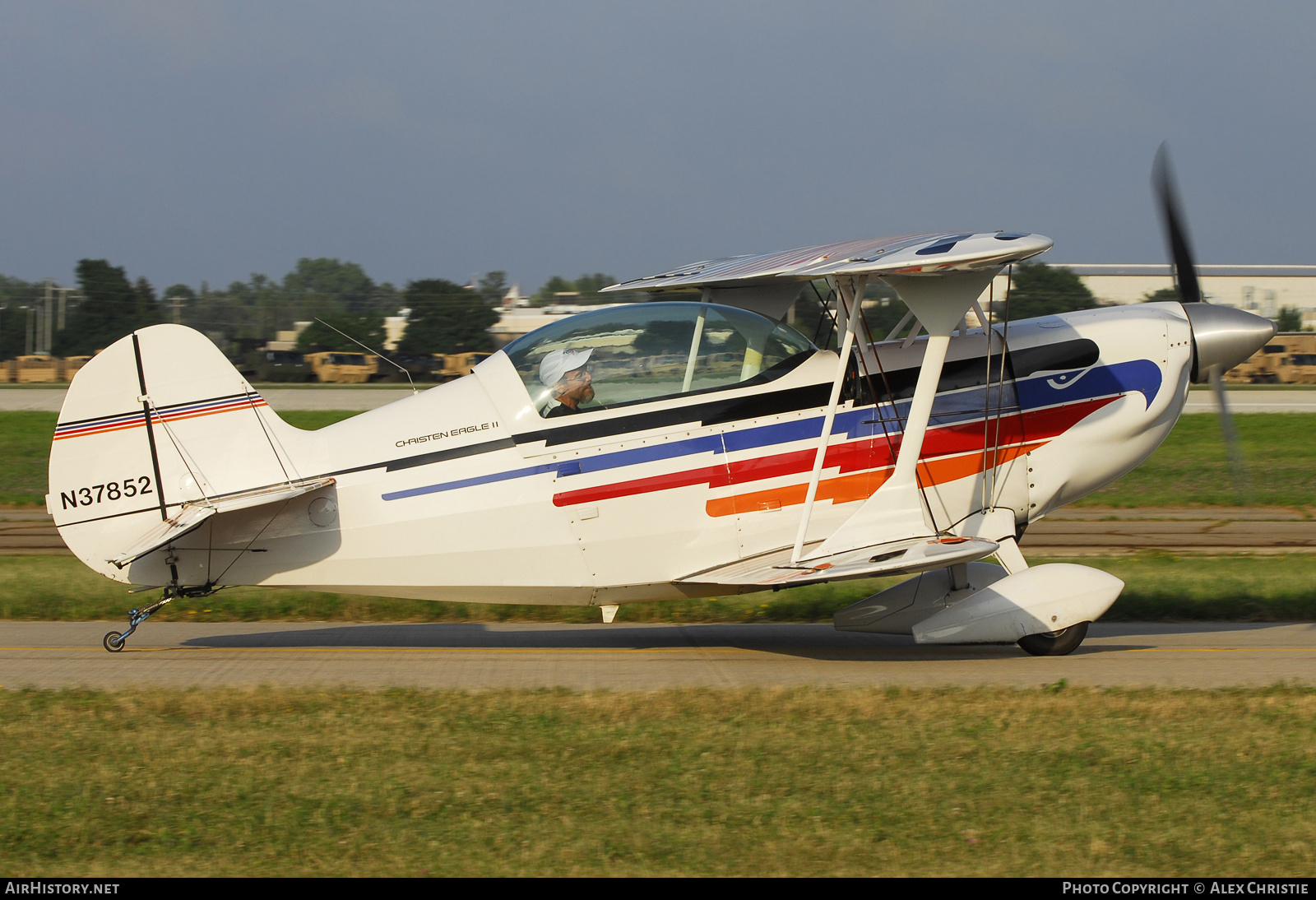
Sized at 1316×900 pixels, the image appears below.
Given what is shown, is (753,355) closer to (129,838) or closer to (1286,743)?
(1286,743)

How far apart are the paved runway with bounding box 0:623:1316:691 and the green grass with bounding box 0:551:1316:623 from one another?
335 millimetres

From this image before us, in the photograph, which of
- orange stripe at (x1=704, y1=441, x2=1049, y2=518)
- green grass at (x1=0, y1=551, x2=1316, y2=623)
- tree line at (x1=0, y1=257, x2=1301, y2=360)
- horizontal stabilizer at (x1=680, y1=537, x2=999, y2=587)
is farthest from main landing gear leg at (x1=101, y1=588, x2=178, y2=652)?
tree line at (x1=0, y1=257, x2=1301, y2=360)

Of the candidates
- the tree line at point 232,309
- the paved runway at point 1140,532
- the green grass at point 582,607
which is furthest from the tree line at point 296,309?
the green grass at point 582,607

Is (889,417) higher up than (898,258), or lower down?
lower down

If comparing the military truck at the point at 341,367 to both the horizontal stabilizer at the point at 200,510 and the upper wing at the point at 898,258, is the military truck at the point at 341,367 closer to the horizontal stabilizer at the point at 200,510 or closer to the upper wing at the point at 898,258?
the horizontal stabilizer at the point at 200,510

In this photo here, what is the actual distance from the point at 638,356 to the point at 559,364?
1.89 ft

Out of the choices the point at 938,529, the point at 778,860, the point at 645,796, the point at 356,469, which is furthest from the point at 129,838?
the point at 938,529

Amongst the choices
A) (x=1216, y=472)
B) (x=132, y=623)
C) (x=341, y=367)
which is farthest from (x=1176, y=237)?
(x=341, y=367)

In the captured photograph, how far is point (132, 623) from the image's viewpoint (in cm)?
854

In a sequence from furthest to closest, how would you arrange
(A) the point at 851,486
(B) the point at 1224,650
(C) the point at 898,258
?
(B) the point at 1224,650 → (A) the point at 851,486 → (C) the point at 898,258

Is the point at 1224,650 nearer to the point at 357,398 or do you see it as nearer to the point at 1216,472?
the point at 1216,472

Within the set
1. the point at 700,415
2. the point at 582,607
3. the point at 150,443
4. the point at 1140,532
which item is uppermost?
the point at 150,443

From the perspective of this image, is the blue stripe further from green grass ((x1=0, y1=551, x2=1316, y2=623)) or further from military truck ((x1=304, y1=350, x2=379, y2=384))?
military truck ((x1=304, y1=350, x2=379, y2=384))

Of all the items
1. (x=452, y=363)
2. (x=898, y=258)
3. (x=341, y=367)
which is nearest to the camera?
(x=898, y=258)
